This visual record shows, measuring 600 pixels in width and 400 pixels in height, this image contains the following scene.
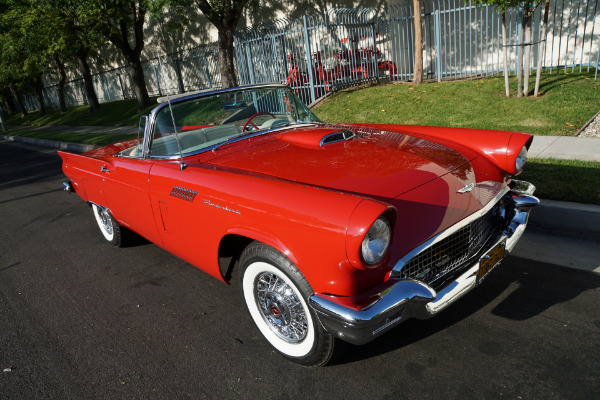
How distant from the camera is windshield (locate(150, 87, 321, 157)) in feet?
11.6

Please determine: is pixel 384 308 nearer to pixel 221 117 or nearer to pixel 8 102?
pixel 221 117

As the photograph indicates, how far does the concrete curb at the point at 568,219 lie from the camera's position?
12.7 feet

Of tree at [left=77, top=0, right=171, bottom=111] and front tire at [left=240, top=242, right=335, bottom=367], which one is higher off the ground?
tree at [left=77, top=0, right=171, bottom=111]

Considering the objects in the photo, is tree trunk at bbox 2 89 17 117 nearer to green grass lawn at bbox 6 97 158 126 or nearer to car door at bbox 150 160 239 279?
green grass lawn at bbox 6 97 158 126

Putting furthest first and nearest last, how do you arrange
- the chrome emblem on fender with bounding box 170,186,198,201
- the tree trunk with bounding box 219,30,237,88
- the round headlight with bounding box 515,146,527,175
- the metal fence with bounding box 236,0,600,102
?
the tree trunk with bounding box 219,30,237,88
the metal fence with bounding box 236,0,600,102
the round headlight with bounding box 515,146,527,175
the chrome emblem on fender with bounding box 170,186,198,201

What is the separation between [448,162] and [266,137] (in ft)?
4.75

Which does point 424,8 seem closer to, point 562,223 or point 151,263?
point 562,223

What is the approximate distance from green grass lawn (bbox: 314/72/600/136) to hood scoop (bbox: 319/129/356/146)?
4794mm

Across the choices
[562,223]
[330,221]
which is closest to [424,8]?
[562,223]

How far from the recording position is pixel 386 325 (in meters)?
2.18

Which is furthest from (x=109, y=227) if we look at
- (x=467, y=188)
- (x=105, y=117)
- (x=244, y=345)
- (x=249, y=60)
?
(x=105, y=117)

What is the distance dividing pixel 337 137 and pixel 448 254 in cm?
127

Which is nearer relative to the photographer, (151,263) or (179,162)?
(179,162)

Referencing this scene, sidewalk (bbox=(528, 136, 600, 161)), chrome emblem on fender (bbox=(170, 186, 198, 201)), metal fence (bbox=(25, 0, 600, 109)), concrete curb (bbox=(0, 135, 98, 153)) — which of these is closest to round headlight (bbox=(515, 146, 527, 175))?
chrome emblem on fender (bbox=(170, 186, 198, 201))
